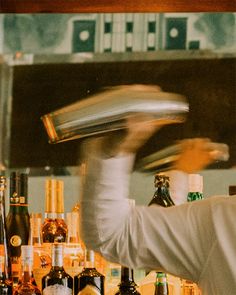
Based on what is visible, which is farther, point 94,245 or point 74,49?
point 74,49

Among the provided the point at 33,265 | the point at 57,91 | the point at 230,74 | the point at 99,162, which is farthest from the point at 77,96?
the point at 99,162

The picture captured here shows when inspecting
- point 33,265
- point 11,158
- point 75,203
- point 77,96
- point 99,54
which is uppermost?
point 99,54

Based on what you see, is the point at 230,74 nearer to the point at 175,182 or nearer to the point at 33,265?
the point at 175,182

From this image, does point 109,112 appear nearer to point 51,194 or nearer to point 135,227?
point 135,227

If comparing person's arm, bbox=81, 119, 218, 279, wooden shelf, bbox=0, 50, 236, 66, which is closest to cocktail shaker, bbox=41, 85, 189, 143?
person's arm, bbox=81, 119, 218, 279

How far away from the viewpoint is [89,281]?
1174mm

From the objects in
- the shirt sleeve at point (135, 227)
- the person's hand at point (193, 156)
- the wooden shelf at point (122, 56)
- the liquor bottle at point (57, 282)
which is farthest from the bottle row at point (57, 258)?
the wooden shelf at point (122, 56)

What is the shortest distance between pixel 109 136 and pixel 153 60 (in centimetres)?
79

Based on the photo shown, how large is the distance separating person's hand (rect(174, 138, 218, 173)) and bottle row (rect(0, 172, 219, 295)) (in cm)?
11

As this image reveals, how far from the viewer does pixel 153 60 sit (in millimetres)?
1551

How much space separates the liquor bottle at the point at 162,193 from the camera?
50.1 inches

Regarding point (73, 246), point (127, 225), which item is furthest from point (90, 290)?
point (127, 225)

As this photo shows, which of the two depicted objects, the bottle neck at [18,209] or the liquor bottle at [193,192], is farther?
the bottle neck at [18,209]

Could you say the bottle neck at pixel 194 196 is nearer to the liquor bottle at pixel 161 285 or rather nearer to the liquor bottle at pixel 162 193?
the liquor bottle at pixel 162 193
